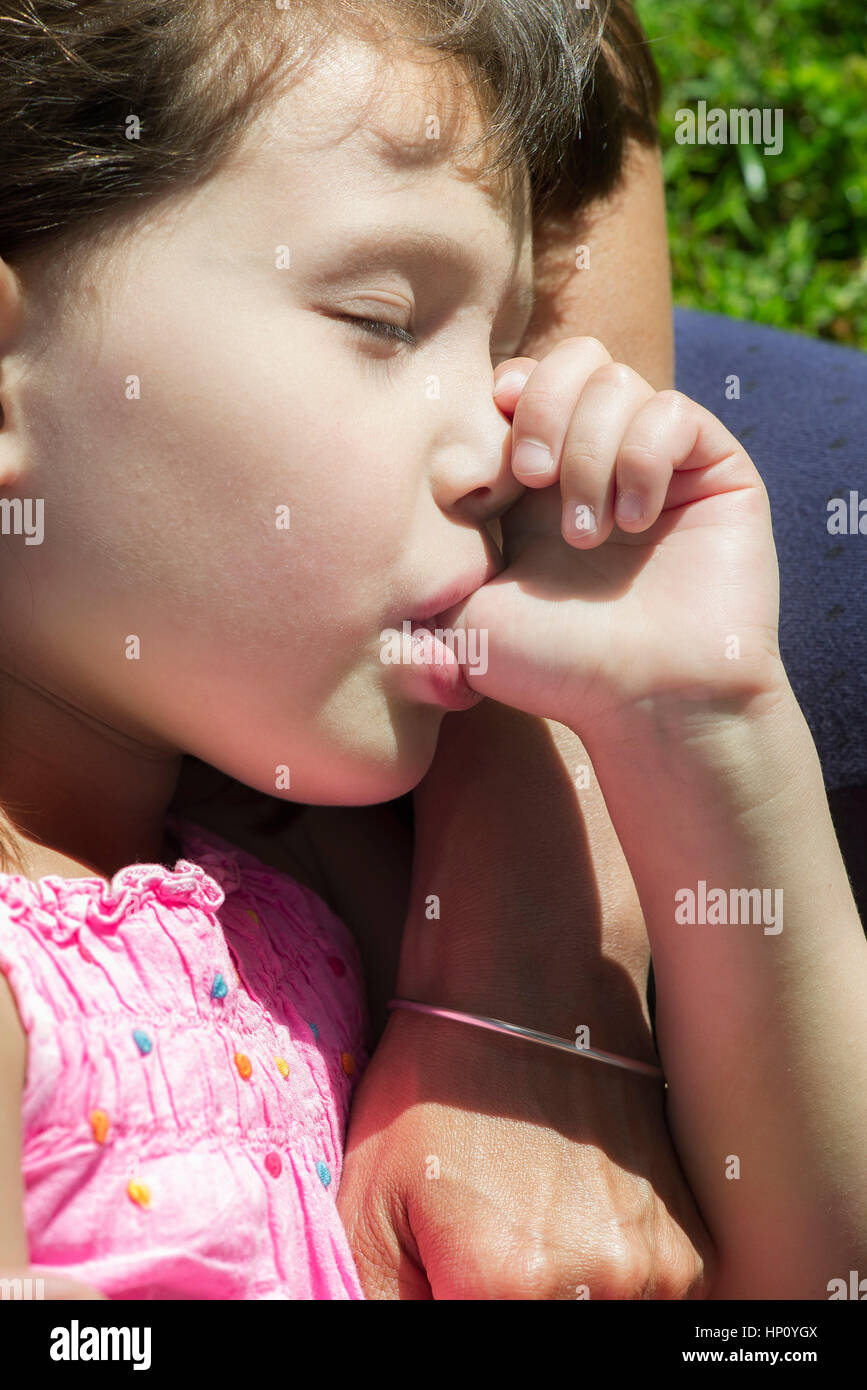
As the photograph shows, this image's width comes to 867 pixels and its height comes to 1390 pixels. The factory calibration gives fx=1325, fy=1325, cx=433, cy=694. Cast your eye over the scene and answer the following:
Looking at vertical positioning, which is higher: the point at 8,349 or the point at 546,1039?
the point at 8,349

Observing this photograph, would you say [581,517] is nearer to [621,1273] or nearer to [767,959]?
[767,959]

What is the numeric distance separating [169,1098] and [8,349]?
3.06ft

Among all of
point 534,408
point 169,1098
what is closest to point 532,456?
point 534,408

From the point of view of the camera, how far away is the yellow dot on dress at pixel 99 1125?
5.01 feet

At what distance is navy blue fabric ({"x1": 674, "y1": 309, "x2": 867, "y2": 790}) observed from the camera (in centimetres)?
213

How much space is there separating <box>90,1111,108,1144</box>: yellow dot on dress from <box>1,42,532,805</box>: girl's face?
1.63 ft

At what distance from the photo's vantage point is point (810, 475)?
233 centimetres

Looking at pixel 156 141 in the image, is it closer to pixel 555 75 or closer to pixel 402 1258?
pixel 555 75

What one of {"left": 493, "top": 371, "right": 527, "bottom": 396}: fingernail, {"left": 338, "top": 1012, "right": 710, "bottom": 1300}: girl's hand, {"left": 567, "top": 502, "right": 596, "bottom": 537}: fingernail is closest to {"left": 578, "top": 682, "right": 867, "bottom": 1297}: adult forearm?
{"left": 338, "top": 1012, "right": 710, "bottom": 1300}: girl's hand

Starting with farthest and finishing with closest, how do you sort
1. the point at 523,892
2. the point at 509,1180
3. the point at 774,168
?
the point at 774,168
the point at 523,892
the point at 509,1180

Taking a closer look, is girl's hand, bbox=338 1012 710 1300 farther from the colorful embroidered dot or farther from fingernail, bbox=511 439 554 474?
fingernail, bbox=511 439 554 474

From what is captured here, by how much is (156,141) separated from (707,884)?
116 cm

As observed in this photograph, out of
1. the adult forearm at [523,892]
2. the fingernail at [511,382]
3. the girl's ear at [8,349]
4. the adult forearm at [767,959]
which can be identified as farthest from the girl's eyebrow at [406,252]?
the adult forearm at [523,892]

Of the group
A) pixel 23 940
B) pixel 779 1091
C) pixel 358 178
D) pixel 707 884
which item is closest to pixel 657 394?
pixel 358 178
